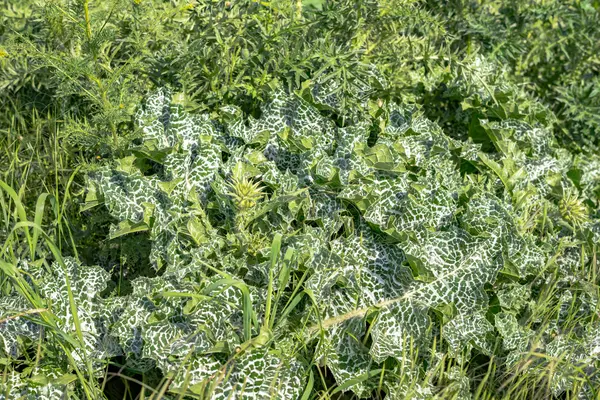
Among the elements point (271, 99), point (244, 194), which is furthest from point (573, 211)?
point (244, 194)

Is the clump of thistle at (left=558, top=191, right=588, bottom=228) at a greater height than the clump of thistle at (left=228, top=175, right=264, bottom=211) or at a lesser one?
lesser

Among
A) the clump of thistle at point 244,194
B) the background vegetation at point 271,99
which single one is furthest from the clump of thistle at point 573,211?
the clump of thistle at point 244,194

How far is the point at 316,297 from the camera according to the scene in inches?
99.6

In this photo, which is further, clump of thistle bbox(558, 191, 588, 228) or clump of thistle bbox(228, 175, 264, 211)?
clump of thistle bbox(558, 191, 588, 228)

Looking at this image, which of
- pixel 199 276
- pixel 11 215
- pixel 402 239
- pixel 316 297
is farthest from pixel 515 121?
pixel 11 215

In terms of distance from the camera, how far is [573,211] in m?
3.09

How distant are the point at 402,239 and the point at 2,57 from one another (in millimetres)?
1797

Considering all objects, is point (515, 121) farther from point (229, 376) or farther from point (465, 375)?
point (229, 376)

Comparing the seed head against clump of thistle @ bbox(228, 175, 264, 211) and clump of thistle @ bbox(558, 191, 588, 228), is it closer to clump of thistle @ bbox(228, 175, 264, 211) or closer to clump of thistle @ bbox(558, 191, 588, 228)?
clump of thistle @ bbox(228, 175, 264, 211)

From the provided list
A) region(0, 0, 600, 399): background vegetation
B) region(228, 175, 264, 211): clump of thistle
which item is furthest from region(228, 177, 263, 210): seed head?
region(0, 0, 600, 399): background vegetation

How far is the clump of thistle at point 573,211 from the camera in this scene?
10.1 ft

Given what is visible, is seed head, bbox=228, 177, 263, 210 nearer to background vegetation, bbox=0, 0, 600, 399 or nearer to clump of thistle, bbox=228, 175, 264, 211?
clump of thistle, bbox=228, 175, 264, 211

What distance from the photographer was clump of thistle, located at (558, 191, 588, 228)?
3.09 meters

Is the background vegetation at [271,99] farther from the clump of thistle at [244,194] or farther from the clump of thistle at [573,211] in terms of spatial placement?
the clump of thistle at [244,194]
